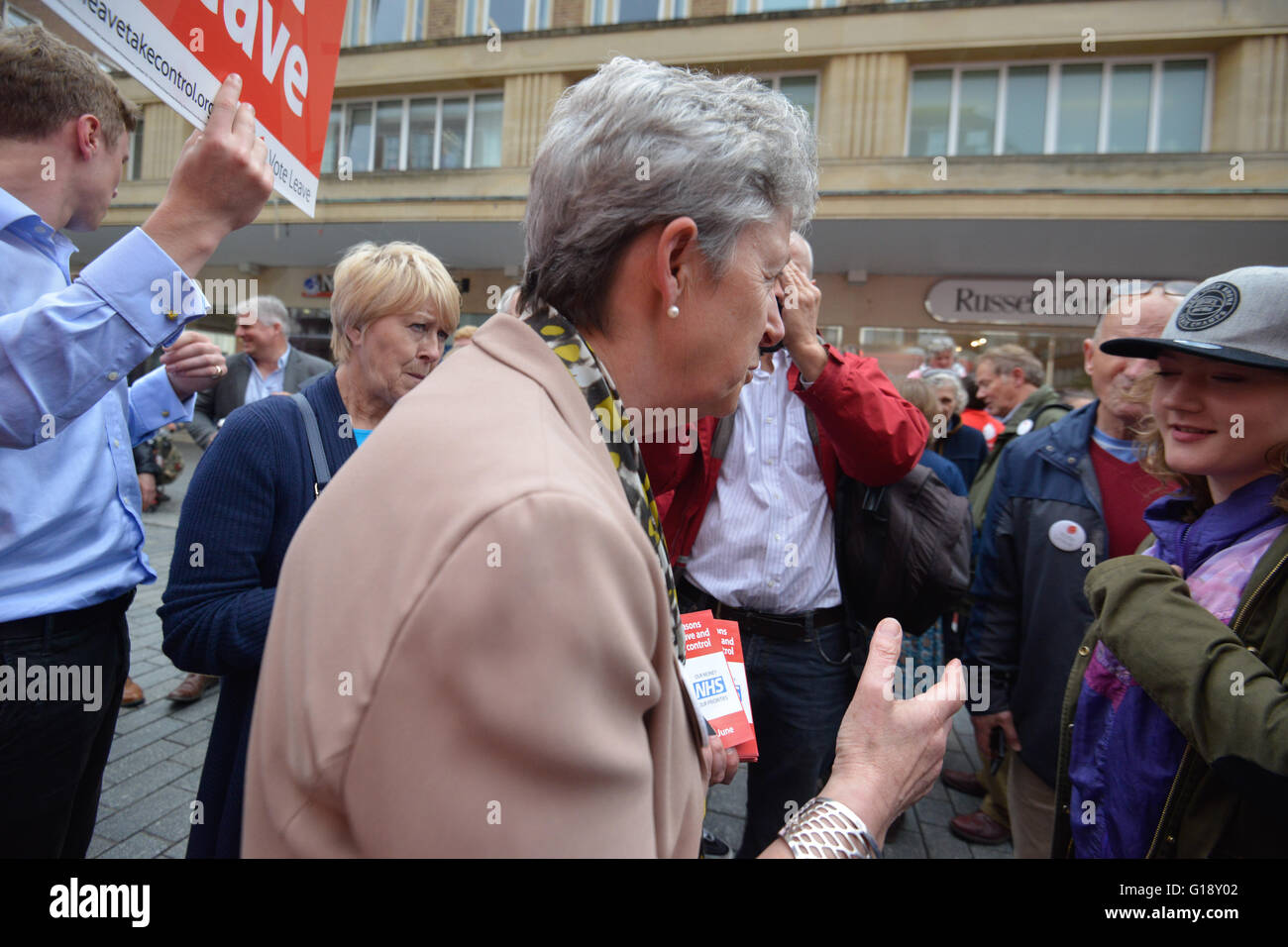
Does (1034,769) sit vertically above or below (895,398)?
below

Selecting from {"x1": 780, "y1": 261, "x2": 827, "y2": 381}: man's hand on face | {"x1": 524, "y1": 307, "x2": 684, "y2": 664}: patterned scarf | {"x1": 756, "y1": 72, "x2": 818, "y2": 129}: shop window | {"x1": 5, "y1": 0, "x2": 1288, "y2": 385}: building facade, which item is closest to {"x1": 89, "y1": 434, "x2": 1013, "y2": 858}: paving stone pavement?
{"x1": 780, "y1": 261, "x2": 827, "y2": 381}: man's hand on face

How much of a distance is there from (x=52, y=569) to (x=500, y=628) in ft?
4.95

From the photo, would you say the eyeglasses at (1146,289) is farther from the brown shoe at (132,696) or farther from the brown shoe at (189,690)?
the brown shoe at (132,696)

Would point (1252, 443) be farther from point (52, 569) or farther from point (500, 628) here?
point (52, 569)

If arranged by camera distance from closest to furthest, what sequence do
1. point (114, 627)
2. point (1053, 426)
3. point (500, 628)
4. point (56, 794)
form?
point (500, 628)
point (56, 794)
point (114, 627)
point (1053, 426)

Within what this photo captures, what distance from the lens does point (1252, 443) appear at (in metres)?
1.58

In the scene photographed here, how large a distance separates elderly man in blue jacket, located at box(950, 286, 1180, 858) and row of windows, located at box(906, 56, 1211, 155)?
41.2 feet

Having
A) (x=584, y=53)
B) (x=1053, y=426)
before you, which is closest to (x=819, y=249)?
(x=584, y=53)

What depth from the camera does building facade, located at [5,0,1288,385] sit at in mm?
11594

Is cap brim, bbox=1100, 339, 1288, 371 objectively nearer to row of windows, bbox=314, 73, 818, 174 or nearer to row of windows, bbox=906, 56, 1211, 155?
row of windows, bbox=906, 56, 1211, 155

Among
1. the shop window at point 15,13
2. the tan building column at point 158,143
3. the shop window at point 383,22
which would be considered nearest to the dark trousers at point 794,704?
the shop window at point 15,13

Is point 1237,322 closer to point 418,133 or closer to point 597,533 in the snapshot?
point 597,533
